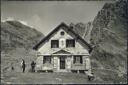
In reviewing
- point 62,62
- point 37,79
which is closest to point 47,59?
point 62,62

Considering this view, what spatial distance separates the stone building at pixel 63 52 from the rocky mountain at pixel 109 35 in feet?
233

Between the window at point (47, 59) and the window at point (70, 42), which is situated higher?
the window at point (70, 42)

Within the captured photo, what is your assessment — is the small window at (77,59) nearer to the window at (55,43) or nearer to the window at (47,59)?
the window at (55,43)

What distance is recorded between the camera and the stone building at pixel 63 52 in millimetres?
35625

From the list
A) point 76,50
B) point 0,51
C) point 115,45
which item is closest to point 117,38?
point 115,45

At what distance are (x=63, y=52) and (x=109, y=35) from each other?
92.4m

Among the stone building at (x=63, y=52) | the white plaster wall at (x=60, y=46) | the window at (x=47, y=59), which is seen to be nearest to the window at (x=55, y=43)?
the stone building at (x=63, y=52)

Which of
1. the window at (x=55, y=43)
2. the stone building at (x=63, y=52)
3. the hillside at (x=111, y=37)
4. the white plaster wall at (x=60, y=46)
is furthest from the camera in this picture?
the hillside at (x=111, y=37)

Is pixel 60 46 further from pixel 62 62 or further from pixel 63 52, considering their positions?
pixel 62 62

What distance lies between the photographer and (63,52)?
3600 cm

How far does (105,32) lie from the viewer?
12744 cm

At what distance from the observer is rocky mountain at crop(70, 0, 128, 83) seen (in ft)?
368

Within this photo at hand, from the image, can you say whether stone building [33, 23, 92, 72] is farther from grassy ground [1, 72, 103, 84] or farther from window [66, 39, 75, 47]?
grassy ground [1, 72, 103, 84]

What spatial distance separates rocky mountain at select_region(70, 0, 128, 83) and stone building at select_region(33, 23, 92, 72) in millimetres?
70915
